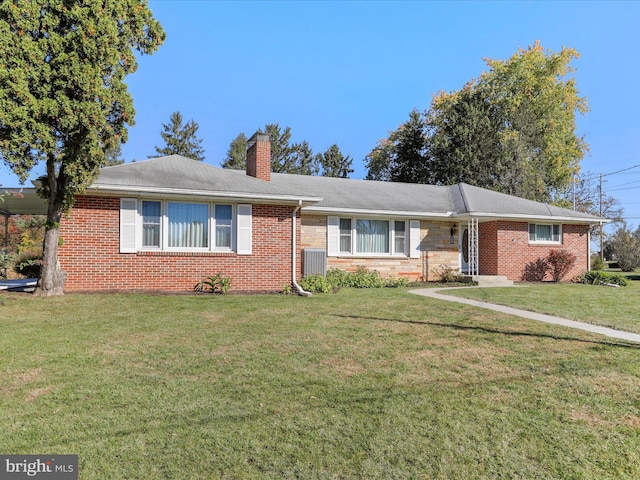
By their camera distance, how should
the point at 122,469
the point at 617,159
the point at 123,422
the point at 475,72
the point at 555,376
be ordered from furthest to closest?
the point at 617,159
the point at 475,72
the point at 555,376
the point at 123,422
the point at 122,469

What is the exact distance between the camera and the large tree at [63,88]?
809 cm

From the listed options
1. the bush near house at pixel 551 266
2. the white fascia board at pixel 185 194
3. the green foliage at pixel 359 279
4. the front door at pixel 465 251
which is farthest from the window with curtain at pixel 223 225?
the bush near house at pixel 551 266

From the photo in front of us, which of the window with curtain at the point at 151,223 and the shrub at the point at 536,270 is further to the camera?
the shrub at the point at 536,270

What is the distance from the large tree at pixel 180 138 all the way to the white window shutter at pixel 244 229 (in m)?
36.8

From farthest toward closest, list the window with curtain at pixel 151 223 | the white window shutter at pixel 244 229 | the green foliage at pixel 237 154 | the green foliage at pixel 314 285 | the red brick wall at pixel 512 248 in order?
the green foliage at pixel 237 154
the red brick wall at pixel 512 248
the green foliage at pixel 314 285
the white window shutter at pixel 244 229
the window with curtain at pixel 151 223

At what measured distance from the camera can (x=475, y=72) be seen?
33.8 meters

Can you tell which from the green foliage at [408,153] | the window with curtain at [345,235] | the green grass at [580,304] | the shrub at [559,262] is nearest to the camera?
the green grass at [580,304]

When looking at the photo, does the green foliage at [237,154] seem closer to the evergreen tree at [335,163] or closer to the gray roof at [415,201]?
the evergreen tree at [335,163]

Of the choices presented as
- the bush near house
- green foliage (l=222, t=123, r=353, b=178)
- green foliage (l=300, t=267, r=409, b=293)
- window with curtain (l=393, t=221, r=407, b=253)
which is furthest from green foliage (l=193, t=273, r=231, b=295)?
green foliage (l=222, t=123, r=353, b=178)

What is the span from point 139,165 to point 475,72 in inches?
1238

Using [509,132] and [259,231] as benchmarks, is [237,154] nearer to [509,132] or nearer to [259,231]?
[509,132]

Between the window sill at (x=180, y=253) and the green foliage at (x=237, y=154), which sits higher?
the green foliage at (x=237, y=154)

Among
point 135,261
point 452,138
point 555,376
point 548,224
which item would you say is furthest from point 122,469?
point 452,138

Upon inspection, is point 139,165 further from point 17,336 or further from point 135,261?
point 17,336
